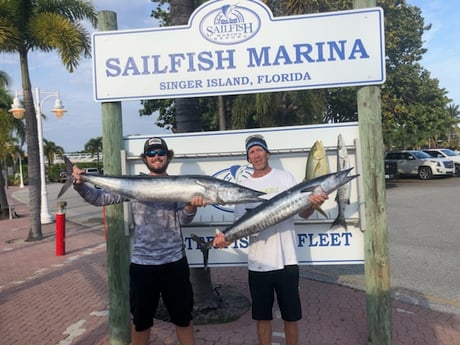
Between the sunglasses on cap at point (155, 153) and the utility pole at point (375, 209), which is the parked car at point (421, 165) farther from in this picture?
the sunglasses on cap at point (155, 153)

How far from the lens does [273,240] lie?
3.39 metres

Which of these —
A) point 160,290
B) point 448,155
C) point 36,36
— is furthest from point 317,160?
point 448,155

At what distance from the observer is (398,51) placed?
23641 millimetres

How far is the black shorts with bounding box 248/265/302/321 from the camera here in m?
3.37

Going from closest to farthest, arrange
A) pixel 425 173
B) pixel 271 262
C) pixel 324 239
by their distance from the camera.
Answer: pixel 271 262 → pixel 324 239 → pixel 425 173

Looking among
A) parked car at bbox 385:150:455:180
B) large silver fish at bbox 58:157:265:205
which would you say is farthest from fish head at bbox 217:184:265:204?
parked car at bbox 385:150:455:180

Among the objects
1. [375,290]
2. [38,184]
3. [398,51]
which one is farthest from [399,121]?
[375,290]

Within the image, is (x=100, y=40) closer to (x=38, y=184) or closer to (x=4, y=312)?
(x=4, y=312)

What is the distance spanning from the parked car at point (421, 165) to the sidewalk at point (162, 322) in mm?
20995

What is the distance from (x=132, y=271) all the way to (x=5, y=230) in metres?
12.5

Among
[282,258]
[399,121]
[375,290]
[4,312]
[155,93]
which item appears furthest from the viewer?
[399,121]

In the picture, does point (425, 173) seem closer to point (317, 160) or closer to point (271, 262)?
point (317, 160)

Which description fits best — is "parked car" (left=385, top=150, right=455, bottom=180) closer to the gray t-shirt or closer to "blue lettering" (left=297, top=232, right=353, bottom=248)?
"blue lettering" (left=297, top=232, right=353, bottom=248)

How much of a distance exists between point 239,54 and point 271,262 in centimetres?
198
